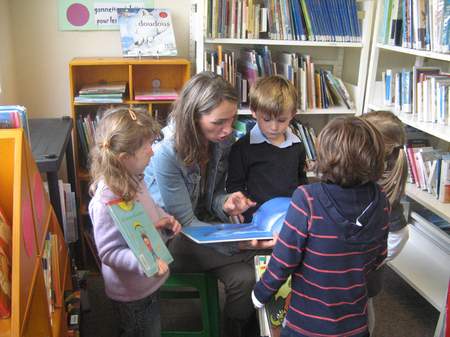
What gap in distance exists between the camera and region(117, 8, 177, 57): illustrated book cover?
232cm

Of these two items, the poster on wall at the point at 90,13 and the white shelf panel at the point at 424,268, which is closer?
the white shelf panel at the point at 424,268

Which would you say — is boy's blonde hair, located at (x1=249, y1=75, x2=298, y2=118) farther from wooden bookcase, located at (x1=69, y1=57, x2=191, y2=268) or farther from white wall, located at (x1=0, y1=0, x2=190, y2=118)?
white wall, located at (x1=0, y1=0, x2=190, y2=118)

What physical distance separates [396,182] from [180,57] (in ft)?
5.70

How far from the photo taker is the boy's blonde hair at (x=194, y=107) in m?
1.40

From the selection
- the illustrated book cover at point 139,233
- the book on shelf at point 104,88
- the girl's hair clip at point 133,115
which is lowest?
the illustrated book cover at point 139,233

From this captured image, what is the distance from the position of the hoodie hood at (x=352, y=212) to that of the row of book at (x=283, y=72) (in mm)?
1321

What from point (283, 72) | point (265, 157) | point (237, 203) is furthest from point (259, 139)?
point (283, 72)

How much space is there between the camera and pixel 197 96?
1.42m

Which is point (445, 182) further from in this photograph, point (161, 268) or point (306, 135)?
point (161, 268)

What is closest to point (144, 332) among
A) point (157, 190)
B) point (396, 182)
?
point (157, 190)

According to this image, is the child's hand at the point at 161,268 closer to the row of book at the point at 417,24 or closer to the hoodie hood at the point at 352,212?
the hoodie hood at the point at 352,212

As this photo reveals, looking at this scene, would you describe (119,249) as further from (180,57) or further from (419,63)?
(419,63)

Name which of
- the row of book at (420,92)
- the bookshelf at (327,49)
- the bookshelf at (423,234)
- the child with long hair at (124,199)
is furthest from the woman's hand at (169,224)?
the row of book at (420,92)

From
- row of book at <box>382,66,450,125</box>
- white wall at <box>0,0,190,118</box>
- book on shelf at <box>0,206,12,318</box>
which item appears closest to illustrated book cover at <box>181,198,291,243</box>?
book on shelf at <box>0,206,12,318</box>
